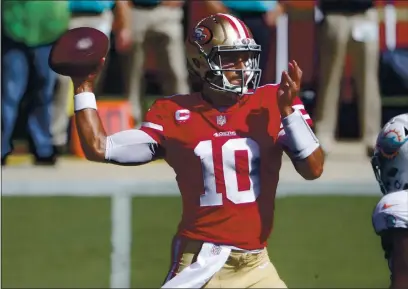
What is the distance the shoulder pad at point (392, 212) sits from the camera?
137 inches

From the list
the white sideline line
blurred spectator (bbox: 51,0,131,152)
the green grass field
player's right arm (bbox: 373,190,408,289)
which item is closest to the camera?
player's right arm (bbox: 373,190,408,289)

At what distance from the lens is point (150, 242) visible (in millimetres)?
6285

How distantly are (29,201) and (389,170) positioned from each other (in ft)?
10.5

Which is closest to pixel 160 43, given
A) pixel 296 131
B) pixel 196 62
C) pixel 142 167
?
pixel 142 167

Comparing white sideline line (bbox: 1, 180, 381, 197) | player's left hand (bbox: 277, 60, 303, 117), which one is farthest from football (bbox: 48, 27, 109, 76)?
A: white sideline line (bbox: 1, 180, 381, 197)

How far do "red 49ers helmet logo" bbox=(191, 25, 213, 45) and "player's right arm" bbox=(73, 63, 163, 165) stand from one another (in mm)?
285

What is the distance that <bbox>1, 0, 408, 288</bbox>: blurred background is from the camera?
6215mm

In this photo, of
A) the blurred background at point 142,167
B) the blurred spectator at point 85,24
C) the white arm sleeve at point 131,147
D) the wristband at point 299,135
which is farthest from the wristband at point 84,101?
the blurred spectator at point 85,24

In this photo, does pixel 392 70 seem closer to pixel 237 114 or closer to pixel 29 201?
pixel 29 201

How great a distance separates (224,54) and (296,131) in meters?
0.36

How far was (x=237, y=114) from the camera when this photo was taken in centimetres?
395

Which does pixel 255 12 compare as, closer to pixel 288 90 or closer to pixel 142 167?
pixel 142 167

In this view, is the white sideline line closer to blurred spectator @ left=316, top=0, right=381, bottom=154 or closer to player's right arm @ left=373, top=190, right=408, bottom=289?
blurred spectator @ left=316, top=0, right=381, bottom=154

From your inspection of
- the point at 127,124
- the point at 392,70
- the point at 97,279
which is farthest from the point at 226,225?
the point at 392,70
